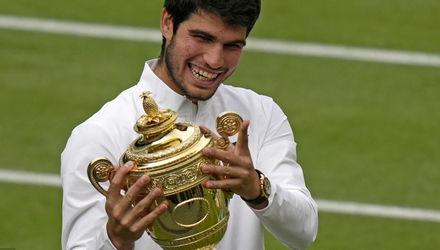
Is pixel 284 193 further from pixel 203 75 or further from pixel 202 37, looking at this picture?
pixel 202 37

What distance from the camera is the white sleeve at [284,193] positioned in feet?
Answer: 12.2

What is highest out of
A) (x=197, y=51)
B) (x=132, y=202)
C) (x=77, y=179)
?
(x=197, y=51)

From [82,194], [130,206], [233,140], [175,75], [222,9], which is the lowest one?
[82,194]

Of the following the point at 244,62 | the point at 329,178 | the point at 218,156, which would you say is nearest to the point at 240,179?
the point at 218,156

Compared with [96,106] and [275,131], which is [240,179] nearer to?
[275,131]

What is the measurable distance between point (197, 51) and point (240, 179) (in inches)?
26.9

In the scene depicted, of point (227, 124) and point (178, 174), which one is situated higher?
point (227, 124)

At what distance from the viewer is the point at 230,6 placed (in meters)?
3.82

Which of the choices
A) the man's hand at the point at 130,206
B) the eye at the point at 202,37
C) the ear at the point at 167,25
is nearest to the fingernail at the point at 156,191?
the man's hand at the point at 130,206

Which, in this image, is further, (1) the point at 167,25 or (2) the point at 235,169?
(1) the point at 167,25

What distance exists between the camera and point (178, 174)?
339 cm

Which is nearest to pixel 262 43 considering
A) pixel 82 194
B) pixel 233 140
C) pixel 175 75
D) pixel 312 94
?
pixel 312 94

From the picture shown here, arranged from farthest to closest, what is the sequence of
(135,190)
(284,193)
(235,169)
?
(284,193), (235,169), (135,190)

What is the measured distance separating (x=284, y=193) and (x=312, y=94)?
5.83 meters
